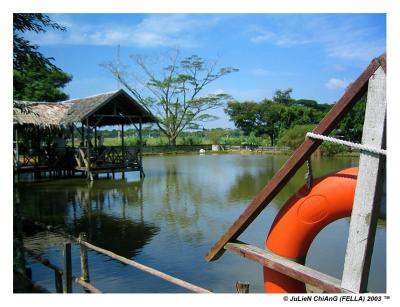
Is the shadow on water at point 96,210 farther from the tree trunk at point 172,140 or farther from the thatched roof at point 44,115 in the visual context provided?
the tree trunk at point 172,140

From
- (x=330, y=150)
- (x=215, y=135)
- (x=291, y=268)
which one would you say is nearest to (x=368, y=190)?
(x=291, y=268)

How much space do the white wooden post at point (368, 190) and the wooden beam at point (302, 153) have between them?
1.9 inches

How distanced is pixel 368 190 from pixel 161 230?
166 inches

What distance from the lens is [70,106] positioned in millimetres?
12734

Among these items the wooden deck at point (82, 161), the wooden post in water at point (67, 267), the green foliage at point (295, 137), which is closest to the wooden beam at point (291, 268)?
the wooden post in water at point (67, 267)

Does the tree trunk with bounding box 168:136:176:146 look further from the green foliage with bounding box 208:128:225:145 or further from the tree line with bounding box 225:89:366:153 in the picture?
the tree line with bounding box 225:89:366:153

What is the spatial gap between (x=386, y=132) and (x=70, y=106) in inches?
466

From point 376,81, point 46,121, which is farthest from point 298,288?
point 46,121

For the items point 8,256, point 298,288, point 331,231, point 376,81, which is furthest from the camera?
point 331,231

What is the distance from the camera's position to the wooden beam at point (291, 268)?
2.12 metres

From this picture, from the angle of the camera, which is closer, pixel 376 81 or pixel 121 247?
pixel 376 81
